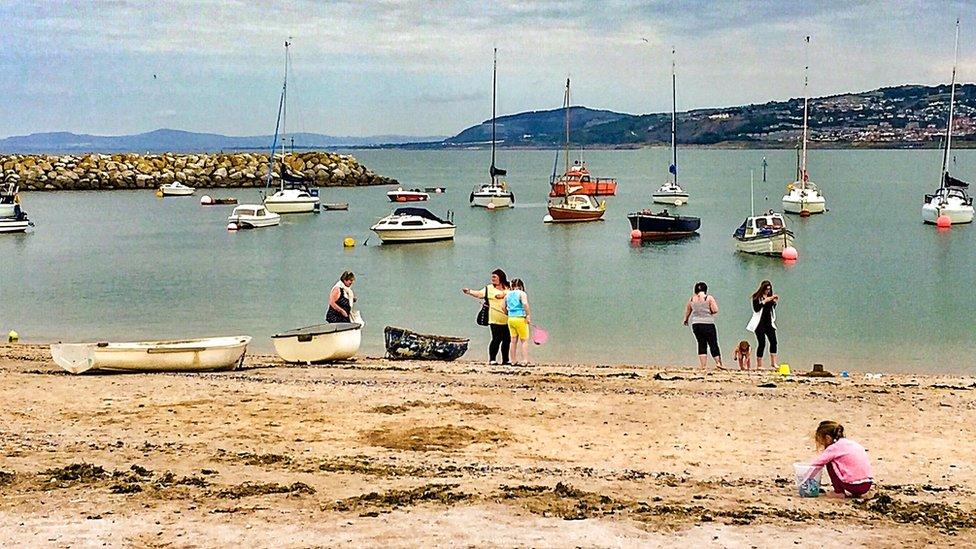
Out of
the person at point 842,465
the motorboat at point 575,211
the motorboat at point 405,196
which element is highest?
the motorboat at point 405,196

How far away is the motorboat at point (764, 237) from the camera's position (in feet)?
147

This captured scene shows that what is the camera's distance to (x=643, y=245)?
5250 centimetres

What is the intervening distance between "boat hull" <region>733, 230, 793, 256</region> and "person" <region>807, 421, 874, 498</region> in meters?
35.1

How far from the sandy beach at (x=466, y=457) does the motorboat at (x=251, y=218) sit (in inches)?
1759

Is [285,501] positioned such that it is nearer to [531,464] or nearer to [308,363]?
[531,464]

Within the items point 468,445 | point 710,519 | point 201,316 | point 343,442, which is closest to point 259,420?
point 343,442

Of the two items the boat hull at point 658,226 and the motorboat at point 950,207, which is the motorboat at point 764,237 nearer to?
the boat hull at point 658,226

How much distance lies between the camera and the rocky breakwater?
102 m

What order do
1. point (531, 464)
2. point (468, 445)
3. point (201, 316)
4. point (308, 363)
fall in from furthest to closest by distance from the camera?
point (201, 316)
point (308, 363)
point (468, 445)
point (531, 464)

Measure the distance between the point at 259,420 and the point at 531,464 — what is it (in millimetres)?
3791

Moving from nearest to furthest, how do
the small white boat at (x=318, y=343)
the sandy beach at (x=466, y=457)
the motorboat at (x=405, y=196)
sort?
the sandy beach at (x=466, y=457) < the small white boat at (x=318, y=343) < the motorboat at (x=405, y=196)

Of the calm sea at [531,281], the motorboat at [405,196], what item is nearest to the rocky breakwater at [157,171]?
the motorboat at [405,196]

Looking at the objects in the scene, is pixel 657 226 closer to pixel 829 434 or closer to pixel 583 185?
pixel 829 434

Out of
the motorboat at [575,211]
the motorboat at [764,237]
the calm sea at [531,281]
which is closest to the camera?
the calm sea at [531,281]
